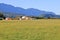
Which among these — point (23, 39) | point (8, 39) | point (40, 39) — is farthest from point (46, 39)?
point (8, 39)

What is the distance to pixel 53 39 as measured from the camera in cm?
1030

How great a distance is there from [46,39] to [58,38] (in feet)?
2.51

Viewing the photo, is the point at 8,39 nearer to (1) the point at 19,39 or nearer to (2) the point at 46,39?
(1) the point at 19,39

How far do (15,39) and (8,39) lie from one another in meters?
0.39

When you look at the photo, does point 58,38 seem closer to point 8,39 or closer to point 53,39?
point 53,39

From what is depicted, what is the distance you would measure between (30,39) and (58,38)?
5.51 feet

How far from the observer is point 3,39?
995 centimetres

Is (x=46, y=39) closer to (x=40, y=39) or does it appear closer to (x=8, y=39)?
(x=40, y=39)

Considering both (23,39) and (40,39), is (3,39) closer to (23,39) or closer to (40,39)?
(23,39)

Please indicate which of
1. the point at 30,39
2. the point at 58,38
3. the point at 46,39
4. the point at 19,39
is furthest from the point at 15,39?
the point at 58,38

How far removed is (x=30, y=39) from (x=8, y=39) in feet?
4.10

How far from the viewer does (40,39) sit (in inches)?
404

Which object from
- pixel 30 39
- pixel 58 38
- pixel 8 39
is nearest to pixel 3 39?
pixel 8 39

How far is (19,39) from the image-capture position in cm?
1014
